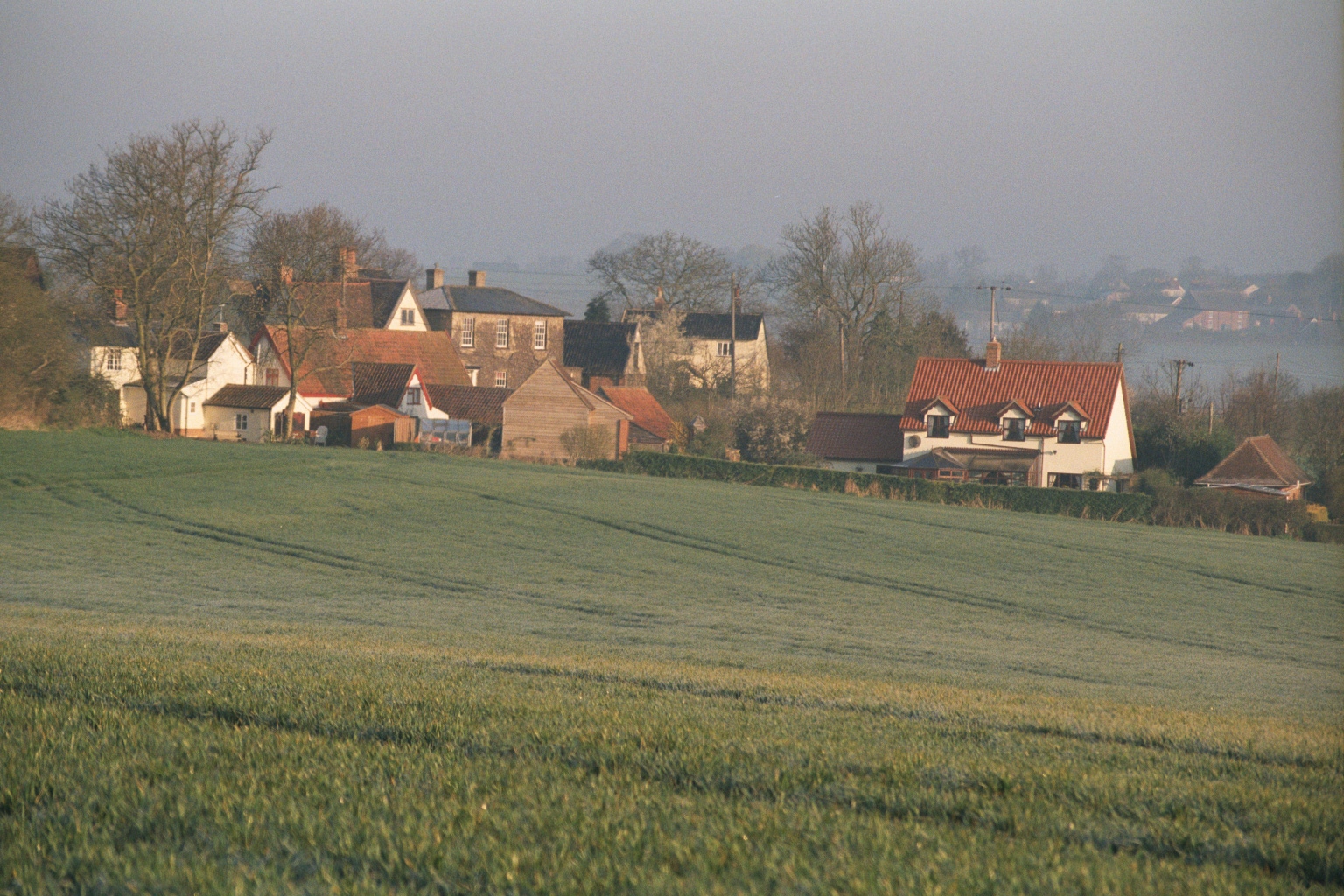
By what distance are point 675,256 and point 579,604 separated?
83785 mm

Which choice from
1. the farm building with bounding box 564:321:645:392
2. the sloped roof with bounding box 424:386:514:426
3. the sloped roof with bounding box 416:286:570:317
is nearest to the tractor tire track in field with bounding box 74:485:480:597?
the sloped roof with bounding box 424:386:514:426

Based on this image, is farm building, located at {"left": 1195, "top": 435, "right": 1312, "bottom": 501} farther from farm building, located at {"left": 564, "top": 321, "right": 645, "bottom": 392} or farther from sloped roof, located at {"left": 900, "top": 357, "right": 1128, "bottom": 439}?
farm building, located at {"left": 564, "top": 321, "right": 645, "bottom": 392}

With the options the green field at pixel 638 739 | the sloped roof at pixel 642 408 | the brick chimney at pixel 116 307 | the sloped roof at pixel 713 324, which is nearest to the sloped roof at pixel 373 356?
the brick chimney at pixel 116 307

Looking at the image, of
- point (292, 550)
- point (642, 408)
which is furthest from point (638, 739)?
point (642, 408)

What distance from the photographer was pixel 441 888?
12.4ft

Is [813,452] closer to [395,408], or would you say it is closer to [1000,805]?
[395,408]

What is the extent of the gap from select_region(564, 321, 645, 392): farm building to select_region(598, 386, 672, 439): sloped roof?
1388 cm

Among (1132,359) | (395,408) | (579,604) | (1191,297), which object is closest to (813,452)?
(395,408)

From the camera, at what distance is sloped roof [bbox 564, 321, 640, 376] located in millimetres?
89250

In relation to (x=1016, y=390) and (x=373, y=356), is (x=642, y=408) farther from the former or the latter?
(x=1016, y=390)

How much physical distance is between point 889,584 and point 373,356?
53.9 meters

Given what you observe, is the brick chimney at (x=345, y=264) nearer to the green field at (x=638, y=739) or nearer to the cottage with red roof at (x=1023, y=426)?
the cottage with red roof at (x=1023, y=426)

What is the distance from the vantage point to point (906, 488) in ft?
158

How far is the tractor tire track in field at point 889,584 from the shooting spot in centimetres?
2038
